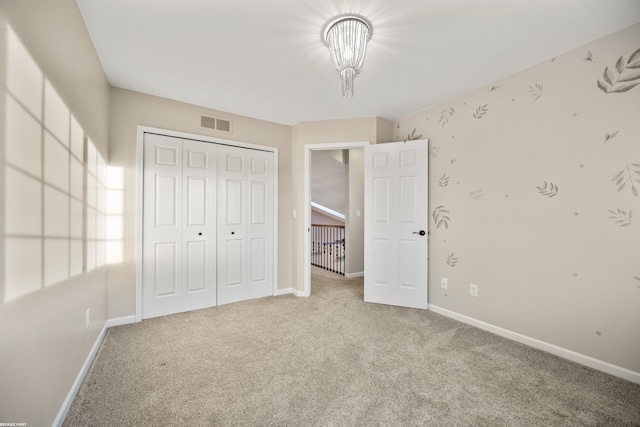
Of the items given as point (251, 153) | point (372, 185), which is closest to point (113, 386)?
point (251, 153)

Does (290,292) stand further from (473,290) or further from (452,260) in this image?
(473,290)

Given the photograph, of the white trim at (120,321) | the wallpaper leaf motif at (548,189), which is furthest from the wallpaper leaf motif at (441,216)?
the white trim at (120,321)

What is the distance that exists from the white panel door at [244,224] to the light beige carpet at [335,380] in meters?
0.73

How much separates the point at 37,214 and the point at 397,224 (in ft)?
9.87

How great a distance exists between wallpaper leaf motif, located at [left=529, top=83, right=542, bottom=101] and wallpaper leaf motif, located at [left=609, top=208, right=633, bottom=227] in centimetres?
106

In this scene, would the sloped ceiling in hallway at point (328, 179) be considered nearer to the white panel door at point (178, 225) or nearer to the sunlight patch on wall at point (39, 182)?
A: the white panel door at point (178, 225)

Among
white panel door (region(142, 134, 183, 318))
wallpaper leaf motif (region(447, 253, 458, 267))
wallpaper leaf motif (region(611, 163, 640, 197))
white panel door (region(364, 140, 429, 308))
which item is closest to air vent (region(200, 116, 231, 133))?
white panel door (region(142, 134, 183, 318))

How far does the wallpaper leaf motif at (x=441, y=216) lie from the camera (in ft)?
9.48

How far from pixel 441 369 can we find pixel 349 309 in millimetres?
1292

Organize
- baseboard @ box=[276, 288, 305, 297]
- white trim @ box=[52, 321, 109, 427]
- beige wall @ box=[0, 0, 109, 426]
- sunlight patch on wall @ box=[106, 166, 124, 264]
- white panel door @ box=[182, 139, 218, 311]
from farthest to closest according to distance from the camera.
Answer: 1. baseboard @ box=[276, 288, 305, 297]
2. white panel door @ box=[182, 139, 218, 311]
3. sunlight patch on wall @ box=[106, 166, 124, 264]
4. white trim @ box=[52, 321, 109, 427]
5. beige wall @ box=[0, 0, 109, 426]

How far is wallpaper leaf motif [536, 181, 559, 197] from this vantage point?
2096mm

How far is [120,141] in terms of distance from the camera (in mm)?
2635

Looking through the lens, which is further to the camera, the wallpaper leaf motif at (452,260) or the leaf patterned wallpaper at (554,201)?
the wallpaper leaf motif at (452,260)

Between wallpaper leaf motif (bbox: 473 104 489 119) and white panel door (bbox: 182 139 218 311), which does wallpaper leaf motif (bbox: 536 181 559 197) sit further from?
white panel door (bbox: 182 139 218 311)
